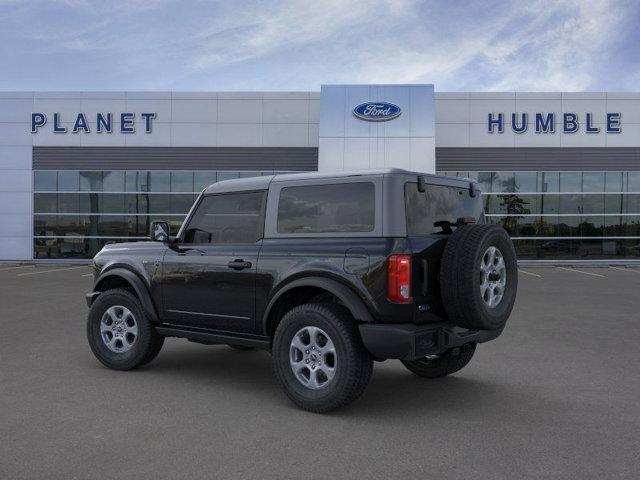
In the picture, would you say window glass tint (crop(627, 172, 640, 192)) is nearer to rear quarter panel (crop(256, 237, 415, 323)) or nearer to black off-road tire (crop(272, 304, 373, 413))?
rear quarter panel (crop(256, 237, 415, 323))

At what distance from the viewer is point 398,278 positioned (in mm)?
4375

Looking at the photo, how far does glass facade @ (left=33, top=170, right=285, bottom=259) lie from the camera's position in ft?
85.1

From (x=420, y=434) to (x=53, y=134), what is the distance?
2584 cm

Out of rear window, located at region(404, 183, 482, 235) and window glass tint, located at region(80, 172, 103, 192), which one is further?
window glass tint, located at region(80, 172, 103, 192)

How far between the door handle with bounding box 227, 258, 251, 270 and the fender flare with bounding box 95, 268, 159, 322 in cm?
115

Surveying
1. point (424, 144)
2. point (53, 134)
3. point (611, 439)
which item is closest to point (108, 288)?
point (611, 439)

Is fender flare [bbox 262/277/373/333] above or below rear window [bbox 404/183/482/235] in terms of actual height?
below

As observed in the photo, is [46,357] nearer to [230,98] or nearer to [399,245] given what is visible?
[399,245]

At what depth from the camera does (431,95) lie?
2420cm

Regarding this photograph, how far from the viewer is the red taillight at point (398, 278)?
438cm

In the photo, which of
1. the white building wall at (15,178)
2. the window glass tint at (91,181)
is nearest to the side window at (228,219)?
the window glass tint at (91,181)

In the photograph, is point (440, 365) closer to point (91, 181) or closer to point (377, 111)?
point (377, 111)

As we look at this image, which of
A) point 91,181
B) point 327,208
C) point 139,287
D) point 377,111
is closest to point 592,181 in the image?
point 377,111

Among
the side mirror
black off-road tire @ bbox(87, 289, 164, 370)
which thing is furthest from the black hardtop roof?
black off-road tire @ bbox(87, 289, 164, 370)
